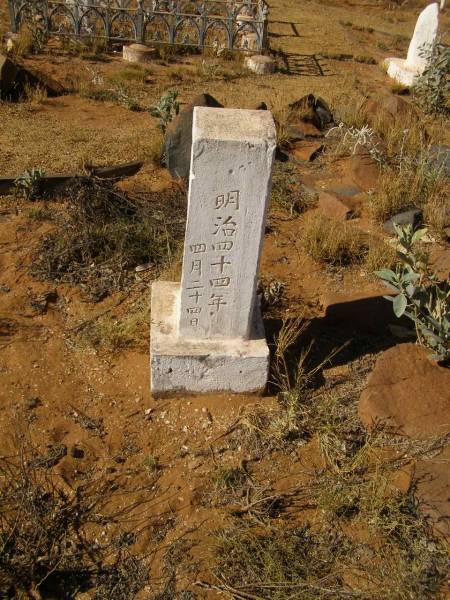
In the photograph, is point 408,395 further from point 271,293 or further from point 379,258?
point 379,258

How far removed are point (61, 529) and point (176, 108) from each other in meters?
5.06

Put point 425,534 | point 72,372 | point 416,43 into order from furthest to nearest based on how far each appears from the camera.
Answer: point 416,43 < point 72,372 < point 425,534

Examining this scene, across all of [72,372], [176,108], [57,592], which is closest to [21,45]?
[176,108]

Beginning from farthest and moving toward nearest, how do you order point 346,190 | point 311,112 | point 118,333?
point 311,112
point 346,190
point 118,333

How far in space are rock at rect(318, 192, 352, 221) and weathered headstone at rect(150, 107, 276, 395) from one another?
6.91 feet

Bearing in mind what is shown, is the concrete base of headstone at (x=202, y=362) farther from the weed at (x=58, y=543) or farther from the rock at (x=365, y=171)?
the rock at (x=365, y=171)

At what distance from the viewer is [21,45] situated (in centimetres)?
973

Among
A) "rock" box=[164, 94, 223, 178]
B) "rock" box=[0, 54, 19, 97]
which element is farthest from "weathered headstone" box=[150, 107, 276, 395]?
"rock" box=[0, 54, 19, 97]

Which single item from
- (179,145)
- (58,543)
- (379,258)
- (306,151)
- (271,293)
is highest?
(179,145)

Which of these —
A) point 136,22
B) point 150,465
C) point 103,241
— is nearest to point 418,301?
point 150,465

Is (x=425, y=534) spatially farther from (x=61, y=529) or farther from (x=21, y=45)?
(x=21, y=45)

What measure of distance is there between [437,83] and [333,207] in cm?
366

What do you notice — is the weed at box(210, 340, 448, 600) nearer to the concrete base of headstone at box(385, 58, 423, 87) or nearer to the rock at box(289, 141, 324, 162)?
the rock at box(289, 141, 324, 162)

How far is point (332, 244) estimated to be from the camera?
4891mm
